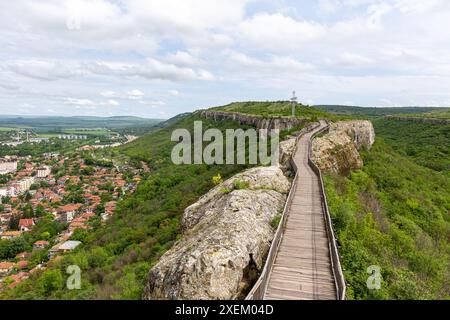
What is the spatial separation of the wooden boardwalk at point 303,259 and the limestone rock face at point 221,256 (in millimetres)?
830

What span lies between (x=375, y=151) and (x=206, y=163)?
77.0 ft

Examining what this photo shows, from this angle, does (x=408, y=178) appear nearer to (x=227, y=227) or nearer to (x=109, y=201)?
(x=227, y=227)

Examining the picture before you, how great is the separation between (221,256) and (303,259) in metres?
2.94

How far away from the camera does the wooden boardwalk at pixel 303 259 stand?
8578 mm

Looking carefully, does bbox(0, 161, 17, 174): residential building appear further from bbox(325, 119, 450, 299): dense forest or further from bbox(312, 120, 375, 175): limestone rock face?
bbox(325, 119, 450, 299): dense forest

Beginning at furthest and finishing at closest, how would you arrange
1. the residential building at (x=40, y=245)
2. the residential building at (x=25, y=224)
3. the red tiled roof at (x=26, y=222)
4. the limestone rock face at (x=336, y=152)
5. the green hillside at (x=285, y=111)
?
the red tiled roof at (x=26, y=222) < the residential building at (x=25, y=224) < the residential building at (x=40, y=245) < the green hillside at (x=285, y=111) < the limestone rock face at (x=336, y=152)

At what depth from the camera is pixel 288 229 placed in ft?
41.6

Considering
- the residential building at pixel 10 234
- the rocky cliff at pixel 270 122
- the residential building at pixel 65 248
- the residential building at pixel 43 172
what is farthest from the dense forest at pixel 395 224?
the residential building at pixel 43 172

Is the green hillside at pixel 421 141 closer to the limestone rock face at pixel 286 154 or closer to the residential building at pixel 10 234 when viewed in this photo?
the limestone rock face at pixel 286 154

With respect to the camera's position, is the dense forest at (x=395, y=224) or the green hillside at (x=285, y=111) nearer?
the dense forest at (x=395, y=224)

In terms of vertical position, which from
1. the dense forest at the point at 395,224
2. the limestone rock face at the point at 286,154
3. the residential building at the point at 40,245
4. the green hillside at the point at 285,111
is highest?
the green hillside at the point at 285,111

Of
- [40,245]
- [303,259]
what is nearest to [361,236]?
[303,259]

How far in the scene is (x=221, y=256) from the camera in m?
9.44

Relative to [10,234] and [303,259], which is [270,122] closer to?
[303,259]
